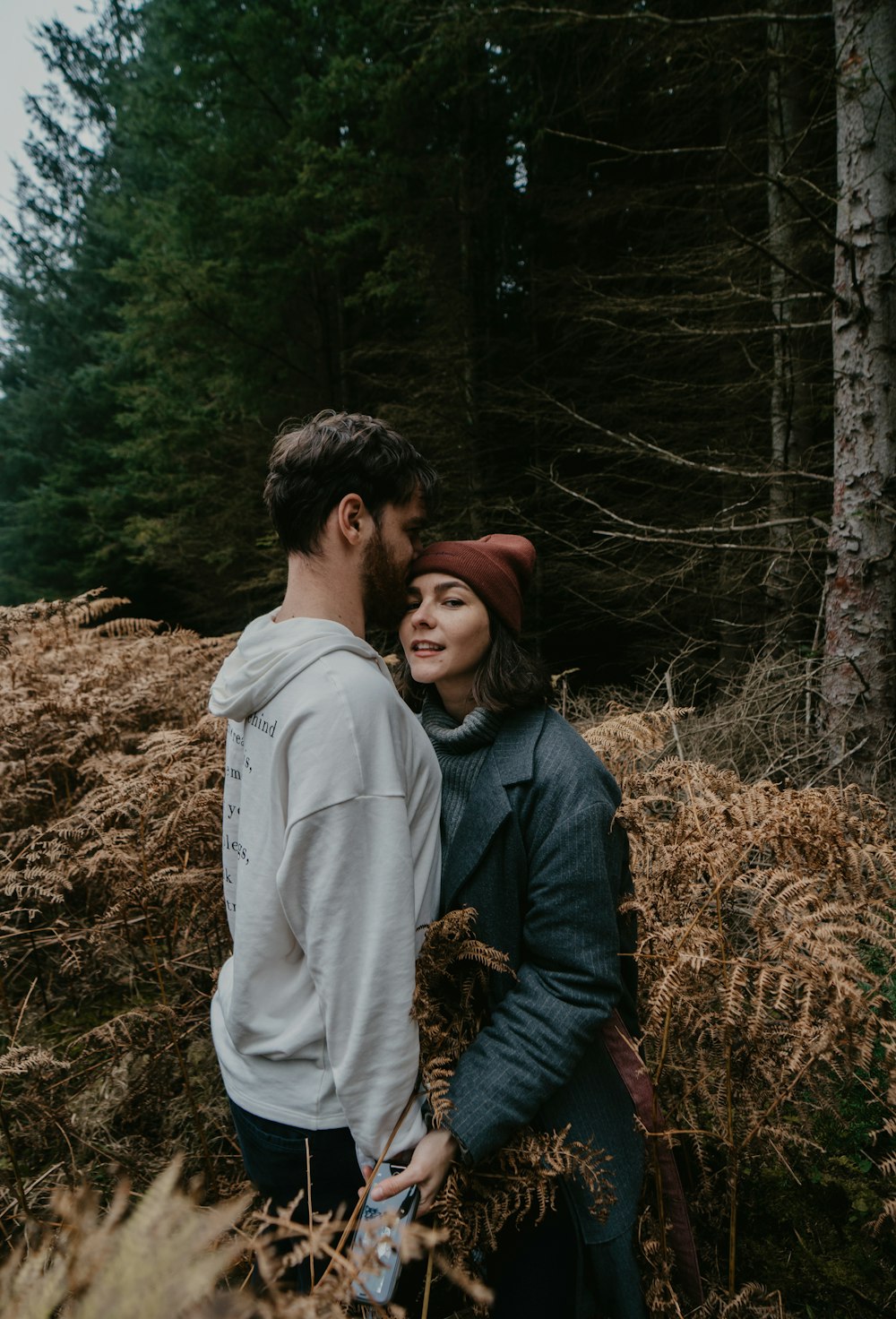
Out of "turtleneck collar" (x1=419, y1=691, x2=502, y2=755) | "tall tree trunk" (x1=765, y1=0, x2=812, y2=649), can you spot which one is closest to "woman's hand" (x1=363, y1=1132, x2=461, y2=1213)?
"turtleneck collar" (x1=419, y1=691, x2=502, y2=755)

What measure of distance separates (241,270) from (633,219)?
6112 millimetres

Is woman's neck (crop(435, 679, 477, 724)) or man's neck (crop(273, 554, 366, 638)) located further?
woman's neck (crop(435, 679, 477, 724))

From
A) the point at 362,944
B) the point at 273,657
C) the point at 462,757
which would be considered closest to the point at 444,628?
the point at 462,757

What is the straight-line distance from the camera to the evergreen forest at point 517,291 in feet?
22.8

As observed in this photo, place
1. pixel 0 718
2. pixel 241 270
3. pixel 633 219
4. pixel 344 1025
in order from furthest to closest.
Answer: pixel 633 219, pixel 241 270, pixel 0 718, pixel 344 1025

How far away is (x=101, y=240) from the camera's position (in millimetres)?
19359

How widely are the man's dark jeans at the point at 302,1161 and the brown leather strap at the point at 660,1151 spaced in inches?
26.6

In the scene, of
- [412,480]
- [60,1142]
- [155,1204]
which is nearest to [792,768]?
[412,480]

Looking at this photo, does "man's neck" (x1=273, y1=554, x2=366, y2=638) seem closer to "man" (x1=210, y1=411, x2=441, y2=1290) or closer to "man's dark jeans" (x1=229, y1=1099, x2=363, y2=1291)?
"man" (x1=210, y1=411, x2=441, y2=1290)

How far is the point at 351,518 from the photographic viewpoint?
1.73 m

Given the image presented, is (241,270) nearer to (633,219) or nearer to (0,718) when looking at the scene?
(633,219)

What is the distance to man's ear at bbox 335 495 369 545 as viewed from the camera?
1714 millimetres

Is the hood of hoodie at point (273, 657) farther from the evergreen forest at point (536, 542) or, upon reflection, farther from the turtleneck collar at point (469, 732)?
the evergreen forest at point (536, 542)

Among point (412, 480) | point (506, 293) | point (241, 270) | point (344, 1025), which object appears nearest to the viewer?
point (344, 1025)
